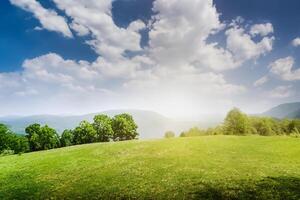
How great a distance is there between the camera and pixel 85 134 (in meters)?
114

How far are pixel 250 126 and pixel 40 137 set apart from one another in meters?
92.9

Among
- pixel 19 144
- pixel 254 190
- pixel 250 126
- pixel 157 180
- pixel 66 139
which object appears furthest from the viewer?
pixel 66 139

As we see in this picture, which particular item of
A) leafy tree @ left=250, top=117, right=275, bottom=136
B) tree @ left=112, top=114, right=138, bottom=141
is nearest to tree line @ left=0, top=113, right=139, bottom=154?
tree @ left=112, top=114, right=138, bottom=141

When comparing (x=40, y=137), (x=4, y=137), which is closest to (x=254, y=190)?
(x=4, y=137)

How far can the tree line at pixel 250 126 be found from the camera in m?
98.0

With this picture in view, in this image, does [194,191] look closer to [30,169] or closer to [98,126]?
[30,169]

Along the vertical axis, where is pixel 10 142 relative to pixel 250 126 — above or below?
below

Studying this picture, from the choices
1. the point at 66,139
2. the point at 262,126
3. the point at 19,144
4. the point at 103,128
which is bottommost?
the point at 19,144

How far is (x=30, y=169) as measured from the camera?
40.3 meters

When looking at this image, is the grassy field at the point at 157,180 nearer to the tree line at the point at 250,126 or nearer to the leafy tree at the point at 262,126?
the tree line at the point at 250,126

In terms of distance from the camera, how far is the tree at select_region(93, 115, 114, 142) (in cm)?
11604

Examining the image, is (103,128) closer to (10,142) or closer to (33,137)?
(33,137)

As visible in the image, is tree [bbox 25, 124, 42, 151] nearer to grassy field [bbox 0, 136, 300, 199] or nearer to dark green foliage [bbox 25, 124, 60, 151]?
dark green foliage [bbox 25, 124, 60, 151]

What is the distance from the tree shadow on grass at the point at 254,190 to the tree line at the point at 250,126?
234 ft
